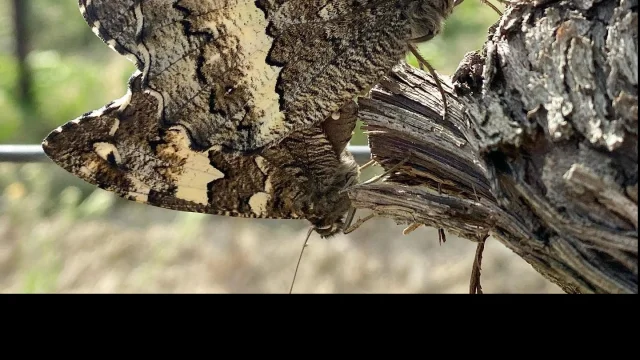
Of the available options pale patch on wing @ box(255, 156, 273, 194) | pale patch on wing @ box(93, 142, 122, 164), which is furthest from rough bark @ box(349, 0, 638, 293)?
pale patch on wing @ box(93, 142, 122, 164)

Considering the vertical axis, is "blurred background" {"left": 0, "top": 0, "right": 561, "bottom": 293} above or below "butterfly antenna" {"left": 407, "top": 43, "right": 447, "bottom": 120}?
below

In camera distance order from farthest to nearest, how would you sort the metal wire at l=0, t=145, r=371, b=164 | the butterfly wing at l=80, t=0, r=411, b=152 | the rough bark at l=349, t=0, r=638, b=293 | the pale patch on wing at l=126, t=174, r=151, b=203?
the metal wire at l=0, t=145, r=371, b=164, the pale patch on wing at l=126, t=174, r=151, b=203, the butterfly wing at l=80, t=0, r=411, b=152, the rough bark at l=349, t=0, r=638, b=293

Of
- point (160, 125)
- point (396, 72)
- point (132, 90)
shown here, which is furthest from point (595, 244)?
point (132, 90)

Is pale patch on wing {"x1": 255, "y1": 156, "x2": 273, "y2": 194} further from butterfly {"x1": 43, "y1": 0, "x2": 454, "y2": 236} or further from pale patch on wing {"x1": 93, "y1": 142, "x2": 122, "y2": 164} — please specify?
pale patch on wing {"x1": 93, "y1": 142, "x2": 122, "y2": 164}

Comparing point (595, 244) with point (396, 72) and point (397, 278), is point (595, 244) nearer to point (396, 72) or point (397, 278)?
point (396, 72)

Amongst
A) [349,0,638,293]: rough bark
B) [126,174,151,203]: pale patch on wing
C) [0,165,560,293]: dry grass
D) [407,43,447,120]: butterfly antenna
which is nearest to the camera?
[349,0,638,293]: rough bark

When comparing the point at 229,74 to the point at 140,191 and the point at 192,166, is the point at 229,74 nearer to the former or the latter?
the point at 192,166

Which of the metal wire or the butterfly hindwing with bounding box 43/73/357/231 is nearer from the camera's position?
the butterfly hindwing with bounding box 43/73/357/231

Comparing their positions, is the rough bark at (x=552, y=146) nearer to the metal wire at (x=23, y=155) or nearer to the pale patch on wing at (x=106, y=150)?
the metal wire at (x=23, y=155)

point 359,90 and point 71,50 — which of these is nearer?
point 359,90

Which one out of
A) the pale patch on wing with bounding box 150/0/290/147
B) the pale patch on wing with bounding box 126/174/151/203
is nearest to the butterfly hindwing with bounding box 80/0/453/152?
the pale patch on wing with bounding box 150/0/290/147
